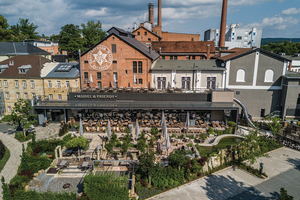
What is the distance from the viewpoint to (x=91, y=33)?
248 feet

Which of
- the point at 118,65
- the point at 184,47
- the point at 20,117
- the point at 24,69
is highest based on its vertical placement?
the point at 184,47

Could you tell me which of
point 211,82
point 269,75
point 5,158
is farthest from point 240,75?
point 5,158

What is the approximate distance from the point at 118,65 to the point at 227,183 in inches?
914

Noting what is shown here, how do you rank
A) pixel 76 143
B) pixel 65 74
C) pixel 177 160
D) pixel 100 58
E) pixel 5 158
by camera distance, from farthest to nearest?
pixel 65 74
pixel 100 58
pixel 5 158
pixel 76 143
pixel 177 160

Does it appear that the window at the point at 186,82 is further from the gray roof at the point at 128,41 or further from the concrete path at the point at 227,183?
the concrete path at the point at 227,183

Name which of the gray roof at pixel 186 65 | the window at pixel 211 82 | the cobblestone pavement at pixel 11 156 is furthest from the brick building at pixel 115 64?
the cobblestone pavement at pixel 11 156

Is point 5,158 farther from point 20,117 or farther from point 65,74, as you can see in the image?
point 65,74

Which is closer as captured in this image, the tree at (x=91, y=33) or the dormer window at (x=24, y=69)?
the dormer window at (x=24, y=69)

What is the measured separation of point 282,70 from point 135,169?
27398 millimetres

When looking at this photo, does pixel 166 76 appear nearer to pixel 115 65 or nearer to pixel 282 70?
pixel 115 65

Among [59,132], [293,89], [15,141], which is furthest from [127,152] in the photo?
[293,89]

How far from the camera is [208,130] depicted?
27422mm

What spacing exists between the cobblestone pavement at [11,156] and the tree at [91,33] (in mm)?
52942

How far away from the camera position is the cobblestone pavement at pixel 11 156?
61.4 feet
